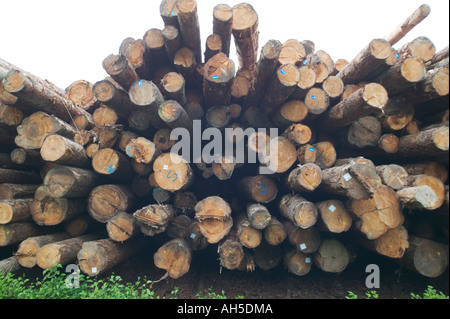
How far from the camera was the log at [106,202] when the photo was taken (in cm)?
379

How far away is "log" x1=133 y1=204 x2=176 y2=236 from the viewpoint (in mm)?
3480

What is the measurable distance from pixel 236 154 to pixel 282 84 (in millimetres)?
1229

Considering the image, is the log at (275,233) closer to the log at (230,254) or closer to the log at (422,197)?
the log at (230,254)

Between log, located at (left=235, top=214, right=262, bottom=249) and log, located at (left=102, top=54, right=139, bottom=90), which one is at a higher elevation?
log, located at (left=102, top=54, right=139, bottom=90)

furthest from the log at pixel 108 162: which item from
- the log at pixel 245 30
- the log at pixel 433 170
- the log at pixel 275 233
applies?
the log at pixel 433 170

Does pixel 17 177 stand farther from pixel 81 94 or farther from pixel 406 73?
pixel 406 73

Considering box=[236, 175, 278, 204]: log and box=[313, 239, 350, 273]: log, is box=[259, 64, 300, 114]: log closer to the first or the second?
box=[236, 175, 278, 204]: log

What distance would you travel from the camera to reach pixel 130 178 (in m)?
4.34

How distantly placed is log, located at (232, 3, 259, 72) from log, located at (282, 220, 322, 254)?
9.24 feet

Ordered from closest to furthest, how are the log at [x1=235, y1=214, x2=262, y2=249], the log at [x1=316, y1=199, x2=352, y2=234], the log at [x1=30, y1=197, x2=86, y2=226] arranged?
the log at [x1=316, y1=199, x2=352, y2=234]
the log at [x1=235, y1=214, x2=262, y2=249]
the log at [x1=30, y1=197, x2=86, y2=226]

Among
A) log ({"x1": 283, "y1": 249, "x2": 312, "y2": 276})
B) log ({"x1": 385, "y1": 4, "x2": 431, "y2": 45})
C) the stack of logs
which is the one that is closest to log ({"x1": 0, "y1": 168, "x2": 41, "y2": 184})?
the stack of logs

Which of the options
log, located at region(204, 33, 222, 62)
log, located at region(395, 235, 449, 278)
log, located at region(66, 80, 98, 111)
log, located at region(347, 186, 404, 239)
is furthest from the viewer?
log, located at region(66, 80, 98, 111)
